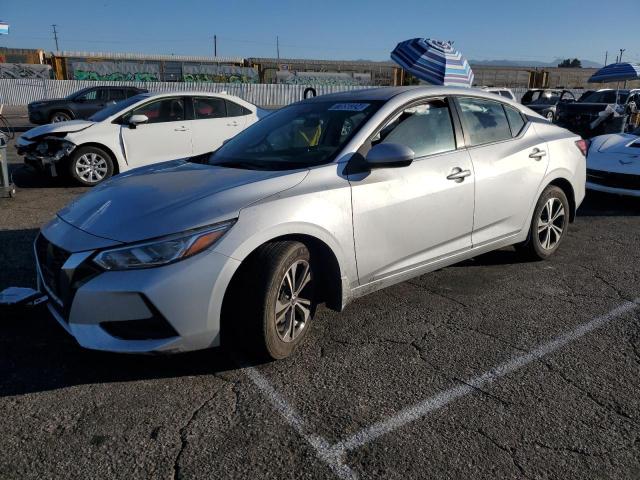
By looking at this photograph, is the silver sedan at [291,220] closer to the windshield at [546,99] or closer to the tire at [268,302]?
the tire at [268,302]

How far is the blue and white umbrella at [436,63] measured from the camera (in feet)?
29.0

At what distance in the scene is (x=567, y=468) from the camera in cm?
230

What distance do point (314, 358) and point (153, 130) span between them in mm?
6345

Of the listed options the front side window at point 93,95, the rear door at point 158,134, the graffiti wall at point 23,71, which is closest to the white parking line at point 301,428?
the rear door at point 158,134

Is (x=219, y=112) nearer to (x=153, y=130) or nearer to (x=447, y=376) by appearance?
(x=153, y=130)

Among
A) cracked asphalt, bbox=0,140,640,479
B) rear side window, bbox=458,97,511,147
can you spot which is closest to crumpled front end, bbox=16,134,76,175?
cracked asphalt, bbox=0,140,640,479

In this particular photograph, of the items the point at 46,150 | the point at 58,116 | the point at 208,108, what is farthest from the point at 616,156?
the point at 58,116

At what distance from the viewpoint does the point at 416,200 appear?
3.63 metres

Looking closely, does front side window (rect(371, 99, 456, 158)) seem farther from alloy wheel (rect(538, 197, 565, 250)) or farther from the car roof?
alloy wheel (rect(538, 197, 565, 250))

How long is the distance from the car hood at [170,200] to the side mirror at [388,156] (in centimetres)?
44

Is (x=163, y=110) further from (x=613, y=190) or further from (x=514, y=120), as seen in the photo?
(x=613, y=190)

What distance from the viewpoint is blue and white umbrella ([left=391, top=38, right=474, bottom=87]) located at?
8844 millimetres

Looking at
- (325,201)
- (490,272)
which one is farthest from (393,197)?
(490,272)

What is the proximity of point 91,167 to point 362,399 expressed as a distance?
22.7 ft
